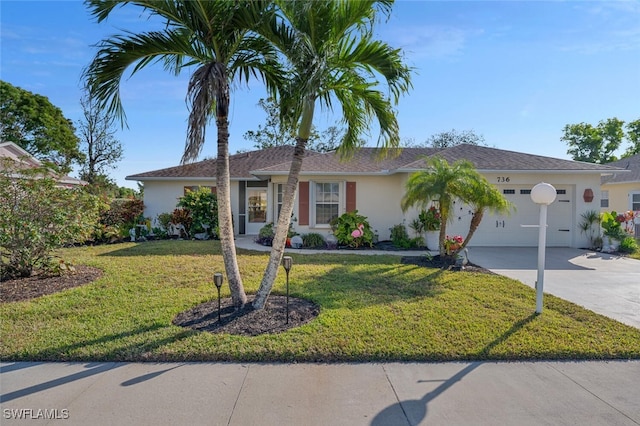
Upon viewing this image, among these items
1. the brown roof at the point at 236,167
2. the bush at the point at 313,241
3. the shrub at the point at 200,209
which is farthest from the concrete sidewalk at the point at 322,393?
the brown roof at the point at 236,167

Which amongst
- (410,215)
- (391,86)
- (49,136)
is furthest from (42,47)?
(49,136)

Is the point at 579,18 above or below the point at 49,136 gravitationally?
Answer: below

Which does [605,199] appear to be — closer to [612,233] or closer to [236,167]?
[612,233]

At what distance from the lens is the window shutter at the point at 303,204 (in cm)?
1259

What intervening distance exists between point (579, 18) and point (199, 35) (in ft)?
28.9

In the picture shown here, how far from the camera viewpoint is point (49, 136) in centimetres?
2855

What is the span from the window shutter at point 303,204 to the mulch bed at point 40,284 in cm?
669

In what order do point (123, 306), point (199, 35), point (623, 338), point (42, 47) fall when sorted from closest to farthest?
point (623, 338)
point (199, 35)
point (123, 306)
point (42, 47)

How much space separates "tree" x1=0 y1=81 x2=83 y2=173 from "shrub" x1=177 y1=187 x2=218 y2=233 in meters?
19.6

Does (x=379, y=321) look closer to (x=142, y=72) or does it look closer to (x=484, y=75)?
(x=142, y=72)

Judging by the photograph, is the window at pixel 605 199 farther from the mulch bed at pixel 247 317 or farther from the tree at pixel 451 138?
the mulch bed at pixel 247 317

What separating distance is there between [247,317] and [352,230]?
7.22 metres

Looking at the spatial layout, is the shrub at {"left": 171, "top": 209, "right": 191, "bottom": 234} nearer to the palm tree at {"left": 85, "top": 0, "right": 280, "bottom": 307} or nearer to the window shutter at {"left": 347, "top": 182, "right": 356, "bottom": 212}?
the window shutter at {"left": 347, "top": 182, "right": 356, "bottom": 212}

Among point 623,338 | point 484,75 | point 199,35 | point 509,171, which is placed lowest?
point 623,338
